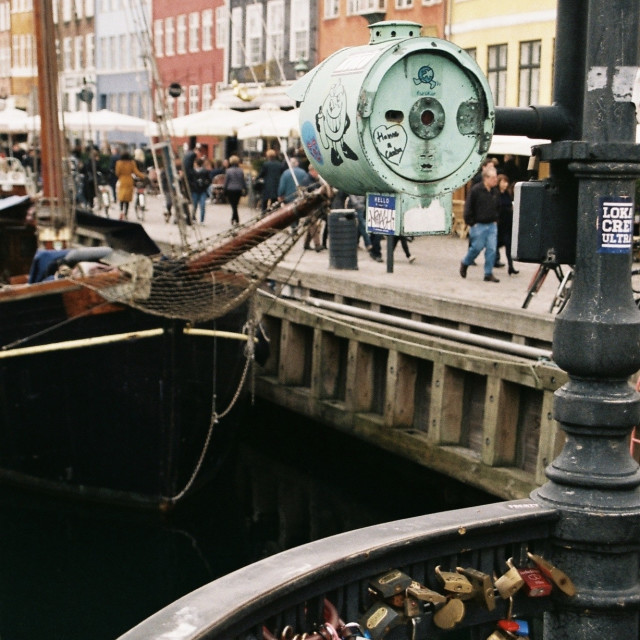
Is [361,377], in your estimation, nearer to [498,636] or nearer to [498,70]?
[498,636]

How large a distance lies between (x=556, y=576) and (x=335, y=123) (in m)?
1.44

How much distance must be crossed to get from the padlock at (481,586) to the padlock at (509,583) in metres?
0.05

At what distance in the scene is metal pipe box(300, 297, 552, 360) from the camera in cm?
1234

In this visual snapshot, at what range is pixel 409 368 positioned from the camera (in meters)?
14.1

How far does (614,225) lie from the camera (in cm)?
383

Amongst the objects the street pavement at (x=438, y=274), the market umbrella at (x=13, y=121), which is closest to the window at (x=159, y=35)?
the market umbrella at (x=13, y=121)

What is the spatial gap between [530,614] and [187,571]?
8.82 m

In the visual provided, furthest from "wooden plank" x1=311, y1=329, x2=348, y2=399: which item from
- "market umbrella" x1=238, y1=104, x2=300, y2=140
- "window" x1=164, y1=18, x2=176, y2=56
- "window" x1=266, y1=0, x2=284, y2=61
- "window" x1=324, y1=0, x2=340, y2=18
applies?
"window" x1=164, y1=18, x2=176, y2=56

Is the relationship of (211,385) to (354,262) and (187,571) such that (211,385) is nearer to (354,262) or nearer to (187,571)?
(187,571)

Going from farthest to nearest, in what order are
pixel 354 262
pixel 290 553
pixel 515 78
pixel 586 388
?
pixel 515 78
pixel 354 262
pixel 586 388
pixel 290 553

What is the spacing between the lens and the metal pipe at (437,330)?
40.5 ft

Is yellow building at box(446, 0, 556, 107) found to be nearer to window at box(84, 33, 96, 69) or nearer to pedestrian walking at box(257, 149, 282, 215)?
pedestrian walking at box(257, 149, 282, 215)

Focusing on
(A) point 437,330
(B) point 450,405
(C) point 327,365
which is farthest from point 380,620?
(C) point 327,365

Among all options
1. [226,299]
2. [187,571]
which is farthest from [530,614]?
[226,299]
